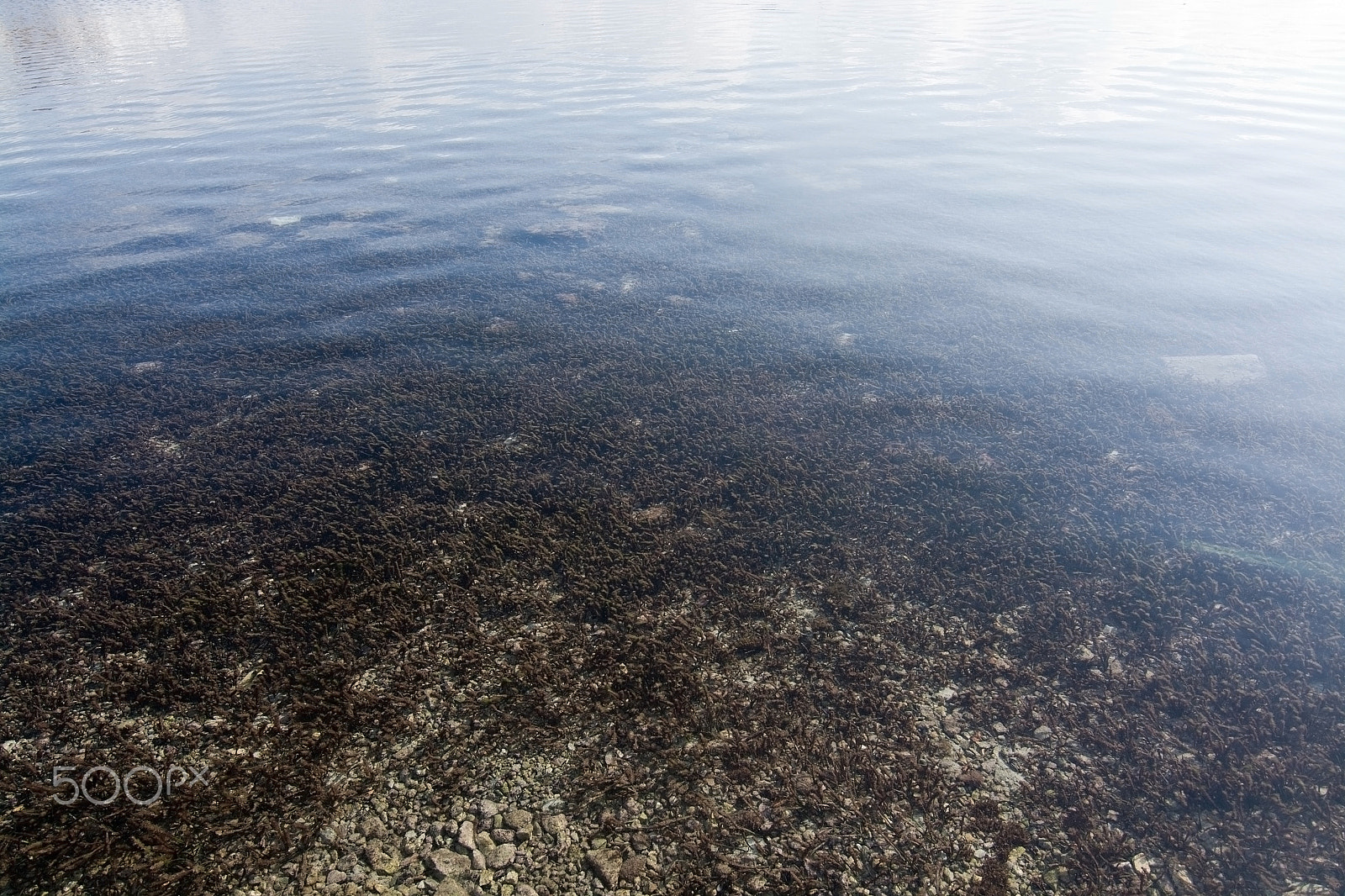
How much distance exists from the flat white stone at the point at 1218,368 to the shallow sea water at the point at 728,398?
0.11 ft

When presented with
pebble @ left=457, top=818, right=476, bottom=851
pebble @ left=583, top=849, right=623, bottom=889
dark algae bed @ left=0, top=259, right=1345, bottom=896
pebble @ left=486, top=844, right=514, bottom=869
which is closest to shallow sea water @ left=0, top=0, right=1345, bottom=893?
dark algae bed @ left=0, top=259, right=1345, bottom=896

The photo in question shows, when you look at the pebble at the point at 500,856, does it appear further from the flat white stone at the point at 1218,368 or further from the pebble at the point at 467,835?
the flat white stone at the point at 1218,368

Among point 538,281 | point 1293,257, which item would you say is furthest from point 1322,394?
point 538,281

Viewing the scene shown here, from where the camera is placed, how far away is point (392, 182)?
422 inches

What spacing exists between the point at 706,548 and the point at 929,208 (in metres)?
7.03

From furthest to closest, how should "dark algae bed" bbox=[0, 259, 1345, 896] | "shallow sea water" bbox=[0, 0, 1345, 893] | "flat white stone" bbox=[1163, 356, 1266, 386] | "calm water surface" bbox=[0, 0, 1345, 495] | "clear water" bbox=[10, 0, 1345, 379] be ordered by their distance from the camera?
"clear water" bbox=[10, 0, 1345, 379]
"calm water surface" bbox=[0, 0, 1345, 495]
"flat white stone" bbox=[1163, 356, 1266, 386]
"shallow sea water" bbox=[0, 0, 1345, 893]
"dark algae bed" bbox=[0, 259, 1345, 896]

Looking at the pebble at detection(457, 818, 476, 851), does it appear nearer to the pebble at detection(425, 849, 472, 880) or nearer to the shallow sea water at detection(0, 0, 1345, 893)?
the pebble at detection(425, 849, 472, 880)

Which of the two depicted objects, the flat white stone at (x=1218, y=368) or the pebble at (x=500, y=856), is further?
the flat white stone at (x=1218, y=368)

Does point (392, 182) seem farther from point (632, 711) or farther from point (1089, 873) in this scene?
point (1089, 873)

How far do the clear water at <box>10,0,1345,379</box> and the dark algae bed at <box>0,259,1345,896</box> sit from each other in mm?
1787

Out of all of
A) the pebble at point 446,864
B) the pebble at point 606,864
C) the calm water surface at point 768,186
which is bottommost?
the pebble at point 606,864

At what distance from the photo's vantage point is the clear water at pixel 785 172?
7.35 metres

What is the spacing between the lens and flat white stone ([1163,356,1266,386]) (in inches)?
227

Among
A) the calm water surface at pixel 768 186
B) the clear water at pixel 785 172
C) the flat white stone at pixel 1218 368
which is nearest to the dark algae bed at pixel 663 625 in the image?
the flat white stone at pixel 1218 368
